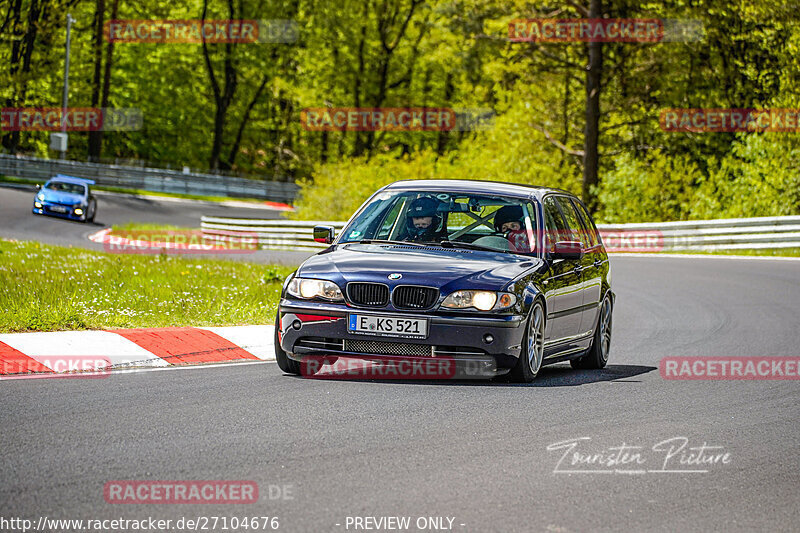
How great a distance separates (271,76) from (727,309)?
62916mm

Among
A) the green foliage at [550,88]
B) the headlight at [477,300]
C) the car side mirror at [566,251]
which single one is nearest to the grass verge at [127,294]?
the headlight at [477,300]

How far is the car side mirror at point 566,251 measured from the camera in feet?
33.3

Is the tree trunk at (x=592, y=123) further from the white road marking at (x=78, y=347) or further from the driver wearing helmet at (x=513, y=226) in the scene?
the white road marking at (x=78, y=347)

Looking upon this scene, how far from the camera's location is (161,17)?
7881 cm

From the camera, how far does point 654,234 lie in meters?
36.0

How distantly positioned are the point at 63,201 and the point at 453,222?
A: 107 feet

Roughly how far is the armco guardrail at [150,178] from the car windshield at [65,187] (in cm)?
1743

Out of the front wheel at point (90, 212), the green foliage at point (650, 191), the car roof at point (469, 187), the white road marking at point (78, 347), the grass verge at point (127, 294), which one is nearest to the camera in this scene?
the white road marking at point (78, 347)

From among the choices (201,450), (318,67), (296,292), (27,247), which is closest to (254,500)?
(201,450)

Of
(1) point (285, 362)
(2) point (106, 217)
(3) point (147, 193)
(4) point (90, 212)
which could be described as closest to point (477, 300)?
(1) point (285, 362)

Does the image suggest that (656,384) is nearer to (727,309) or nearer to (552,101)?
(727,309)

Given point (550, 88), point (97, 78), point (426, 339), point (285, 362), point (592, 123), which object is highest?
point (97, 78)

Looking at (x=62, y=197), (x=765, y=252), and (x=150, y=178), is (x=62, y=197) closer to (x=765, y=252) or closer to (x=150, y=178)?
(x=765, y=252)

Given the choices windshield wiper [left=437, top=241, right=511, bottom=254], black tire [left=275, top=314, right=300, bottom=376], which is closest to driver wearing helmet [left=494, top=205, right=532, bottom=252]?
windshield wiper [left=437, top=241, right=511, bottom=254]
